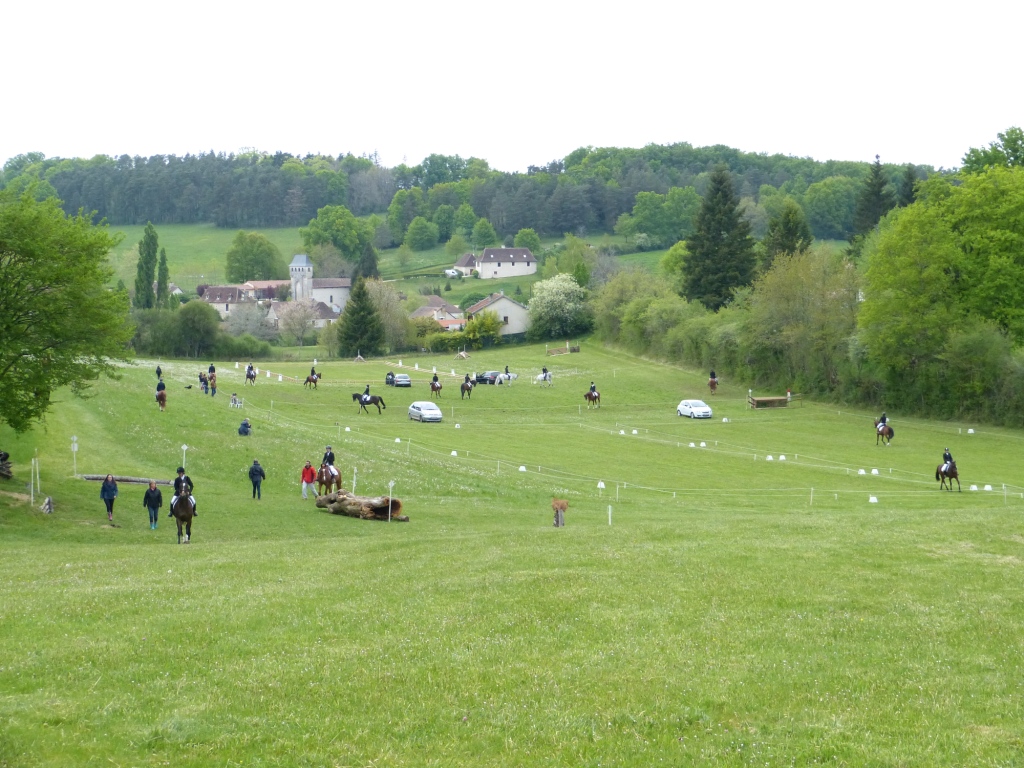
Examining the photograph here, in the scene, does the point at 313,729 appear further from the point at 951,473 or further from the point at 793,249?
the point at 793,249

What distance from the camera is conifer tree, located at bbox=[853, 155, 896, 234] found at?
11731 centimetres

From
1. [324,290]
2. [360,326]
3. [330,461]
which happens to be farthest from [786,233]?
[324,290]

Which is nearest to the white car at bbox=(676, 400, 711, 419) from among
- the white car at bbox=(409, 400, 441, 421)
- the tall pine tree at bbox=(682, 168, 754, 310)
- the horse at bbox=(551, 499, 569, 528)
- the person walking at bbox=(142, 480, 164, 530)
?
the white car at bbox=(409, 400, 441, 421)

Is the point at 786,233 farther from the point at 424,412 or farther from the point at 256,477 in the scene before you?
the point at 256,477

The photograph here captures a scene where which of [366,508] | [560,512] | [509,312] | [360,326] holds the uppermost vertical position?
[509,312]

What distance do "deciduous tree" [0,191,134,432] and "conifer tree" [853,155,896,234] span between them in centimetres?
9838

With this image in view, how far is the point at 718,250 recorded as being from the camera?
109125 mm

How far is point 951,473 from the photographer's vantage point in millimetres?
43781

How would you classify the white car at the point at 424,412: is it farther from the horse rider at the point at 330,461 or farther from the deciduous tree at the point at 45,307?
the deciduous tree at the point at 45,307

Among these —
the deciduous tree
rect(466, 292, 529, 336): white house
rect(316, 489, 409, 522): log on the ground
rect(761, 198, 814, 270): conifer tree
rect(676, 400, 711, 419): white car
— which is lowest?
rect(316, 489, 409, 522): log on the ground

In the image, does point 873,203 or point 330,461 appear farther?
point 873,203

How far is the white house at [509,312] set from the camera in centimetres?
13938

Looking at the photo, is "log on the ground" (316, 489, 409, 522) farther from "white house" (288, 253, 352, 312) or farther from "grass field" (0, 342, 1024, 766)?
"white house" (288, 253, 352, 312)

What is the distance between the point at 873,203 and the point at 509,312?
156 feet
